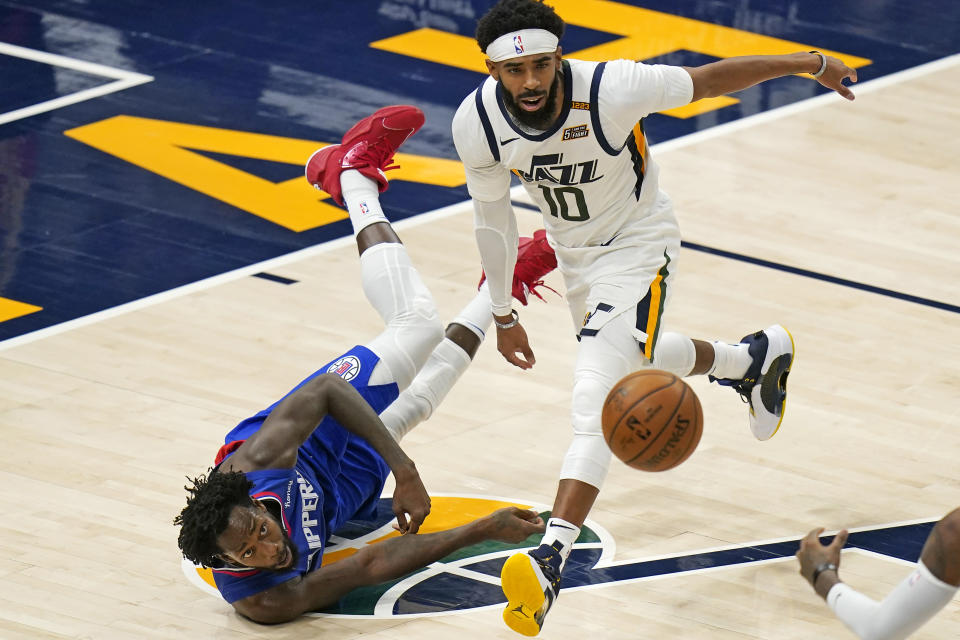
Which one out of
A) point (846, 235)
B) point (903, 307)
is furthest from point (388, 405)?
point (846, 235)

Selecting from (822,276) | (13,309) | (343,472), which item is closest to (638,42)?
(822,276)

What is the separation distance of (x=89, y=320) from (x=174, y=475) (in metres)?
1.83

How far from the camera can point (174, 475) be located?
752 centimetres

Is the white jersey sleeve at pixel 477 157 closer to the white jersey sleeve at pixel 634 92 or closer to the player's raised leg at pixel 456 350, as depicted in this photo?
Result: the white jersey sleeve at pixel 634 92

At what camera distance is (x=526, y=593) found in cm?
601

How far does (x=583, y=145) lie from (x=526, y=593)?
5.79ft

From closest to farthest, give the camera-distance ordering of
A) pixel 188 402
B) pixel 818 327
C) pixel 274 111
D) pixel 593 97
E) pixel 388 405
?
1. pixel 593 97
2. pixel 388 405
3. pixel 188 402
4. pixel 818 327
5. pixel 274 111

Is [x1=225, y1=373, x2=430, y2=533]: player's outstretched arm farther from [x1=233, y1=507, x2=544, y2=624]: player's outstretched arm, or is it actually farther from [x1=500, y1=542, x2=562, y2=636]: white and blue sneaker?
[x1=500, y1=542, x2=562, y2=636]: white and blue sneaker

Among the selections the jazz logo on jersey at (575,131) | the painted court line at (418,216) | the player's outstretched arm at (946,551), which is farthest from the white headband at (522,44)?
the painted court line at (418,216)

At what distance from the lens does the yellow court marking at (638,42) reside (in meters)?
13.0

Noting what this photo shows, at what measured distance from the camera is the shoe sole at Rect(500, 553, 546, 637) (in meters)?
6.01

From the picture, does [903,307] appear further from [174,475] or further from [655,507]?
[174,475]

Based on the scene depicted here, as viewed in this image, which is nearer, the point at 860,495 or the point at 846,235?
the point at 860,495

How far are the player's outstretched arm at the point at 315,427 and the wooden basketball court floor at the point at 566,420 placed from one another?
458 millimetres
